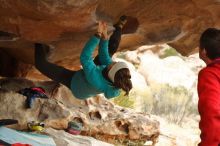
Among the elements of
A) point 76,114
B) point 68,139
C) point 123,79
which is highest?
point 123,79

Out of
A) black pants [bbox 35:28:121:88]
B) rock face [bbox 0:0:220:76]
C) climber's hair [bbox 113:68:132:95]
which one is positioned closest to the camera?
climber's hair [bbox 113:68:132:95]

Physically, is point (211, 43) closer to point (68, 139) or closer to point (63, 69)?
point (63, 69)

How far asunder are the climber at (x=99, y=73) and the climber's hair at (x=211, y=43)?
117cm

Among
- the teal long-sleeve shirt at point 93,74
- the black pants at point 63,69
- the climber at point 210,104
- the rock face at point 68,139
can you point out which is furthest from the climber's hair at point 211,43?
the rock face at point 68,139

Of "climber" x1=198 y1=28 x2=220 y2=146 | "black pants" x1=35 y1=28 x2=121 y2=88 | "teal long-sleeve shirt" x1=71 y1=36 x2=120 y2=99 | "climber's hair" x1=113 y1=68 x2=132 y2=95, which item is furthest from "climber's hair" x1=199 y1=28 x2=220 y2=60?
"black pants" x1=35 y1=28 x2=121 y2=88

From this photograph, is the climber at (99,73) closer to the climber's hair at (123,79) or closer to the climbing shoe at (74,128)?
the climber's hair at (123,79)

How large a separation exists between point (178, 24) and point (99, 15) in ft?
4.84

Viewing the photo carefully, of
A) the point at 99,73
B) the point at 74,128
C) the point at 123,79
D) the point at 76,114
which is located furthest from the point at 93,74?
the point at 76,114

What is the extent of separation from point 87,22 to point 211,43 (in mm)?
2174

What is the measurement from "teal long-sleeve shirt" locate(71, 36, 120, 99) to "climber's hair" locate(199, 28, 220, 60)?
147cm

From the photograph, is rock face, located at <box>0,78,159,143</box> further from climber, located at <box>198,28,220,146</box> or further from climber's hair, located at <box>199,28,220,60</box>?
climber, located at <box>198,28,220,146</box>

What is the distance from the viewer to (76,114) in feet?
22.8

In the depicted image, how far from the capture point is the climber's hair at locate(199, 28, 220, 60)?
128 inches

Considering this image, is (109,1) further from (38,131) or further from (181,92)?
(181,92)
